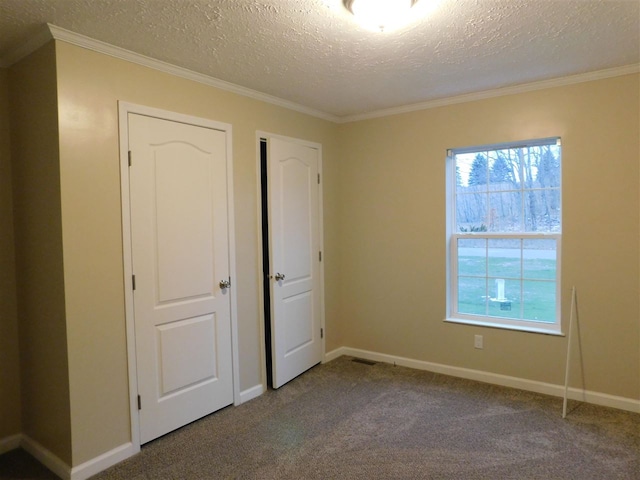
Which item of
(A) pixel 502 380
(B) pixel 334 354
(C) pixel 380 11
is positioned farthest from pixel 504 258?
(C) pixel 380 11

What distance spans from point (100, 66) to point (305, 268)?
2.22m

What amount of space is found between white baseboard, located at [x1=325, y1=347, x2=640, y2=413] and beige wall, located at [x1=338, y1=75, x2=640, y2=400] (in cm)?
5

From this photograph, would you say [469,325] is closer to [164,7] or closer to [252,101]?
[252,101]

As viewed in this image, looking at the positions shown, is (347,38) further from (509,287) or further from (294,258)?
(509,287)

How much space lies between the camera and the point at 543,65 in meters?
2.77

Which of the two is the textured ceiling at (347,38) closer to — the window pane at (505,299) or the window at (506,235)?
the window at (506,235)

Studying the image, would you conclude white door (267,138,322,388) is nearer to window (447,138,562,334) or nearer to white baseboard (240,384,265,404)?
white baseboard (240,384,265,404)

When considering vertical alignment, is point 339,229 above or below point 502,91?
below

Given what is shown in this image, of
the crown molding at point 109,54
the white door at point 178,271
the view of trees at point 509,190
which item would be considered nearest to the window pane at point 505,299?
the view of trees at point 509,190

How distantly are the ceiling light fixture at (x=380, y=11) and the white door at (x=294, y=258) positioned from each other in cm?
153

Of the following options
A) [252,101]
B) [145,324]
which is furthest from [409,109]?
[145,324]

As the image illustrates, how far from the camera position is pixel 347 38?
7.54ft

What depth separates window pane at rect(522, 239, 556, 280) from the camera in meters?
3.27

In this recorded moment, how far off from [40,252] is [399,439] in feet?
8.00
